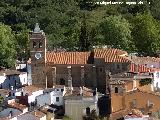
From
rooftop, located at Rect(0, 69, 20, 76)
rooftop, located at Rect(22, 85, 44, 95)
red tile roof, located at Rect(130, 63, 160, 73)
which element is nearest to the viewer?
rooftop, located at Rect(22, 85, 44, 95)

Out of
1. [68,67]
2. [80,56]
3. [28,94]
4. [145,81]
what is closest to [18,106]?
[28,94]

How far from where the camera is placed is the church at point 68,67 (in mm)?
55125

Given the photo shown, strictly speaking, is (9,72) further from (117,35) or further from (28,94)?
(117,35)

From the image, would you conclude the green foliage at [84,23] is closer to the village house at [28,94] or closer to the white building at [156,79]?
the village house at [28,94]

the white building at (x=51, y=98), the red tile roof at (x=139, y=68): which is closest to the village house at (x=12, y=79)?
the white building at (x=51, y=98)

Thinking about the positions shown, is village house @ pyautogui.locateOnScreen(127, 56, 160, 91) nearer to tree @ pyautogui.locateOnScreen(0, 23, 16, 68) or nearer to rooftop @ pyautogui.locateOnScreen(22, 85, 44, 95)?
rooftop @ pyautogui.locateOnScreen(22, 85, 44, 95)

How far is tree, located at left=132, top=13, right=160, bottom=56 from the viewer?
70.2 meters

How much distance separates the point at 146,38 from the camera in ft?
233

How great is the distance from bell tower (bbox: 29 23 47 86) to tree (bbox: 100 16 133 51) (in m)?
15.1

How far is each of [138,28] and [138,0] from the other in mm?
29126

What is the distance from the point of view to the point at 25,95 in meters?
52.1

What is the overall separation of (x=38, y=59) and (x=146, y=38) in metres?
18.8

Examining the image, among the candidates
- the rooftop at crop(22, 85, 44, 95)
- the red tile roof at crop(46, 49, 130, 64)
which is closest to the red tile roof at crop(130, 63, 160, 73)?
the red tile roof at crop(46, 49, 130, 64)

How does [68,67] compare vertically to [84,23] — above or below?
below
